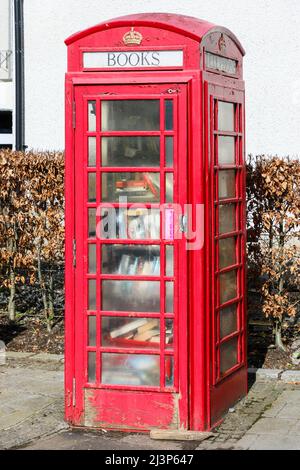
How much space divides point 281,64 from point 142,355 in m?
10.3

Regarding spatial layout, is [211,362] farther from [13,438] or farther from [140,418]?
[13,438]

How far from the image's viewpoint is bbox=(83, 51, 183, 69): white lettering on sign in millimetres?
6359

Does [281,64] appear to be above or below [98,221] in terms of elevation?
above

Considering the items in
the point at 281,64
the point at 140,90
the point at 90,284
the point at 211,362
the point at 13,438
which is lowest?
the point at 13,438

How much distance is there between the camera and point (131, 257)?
6.53 m

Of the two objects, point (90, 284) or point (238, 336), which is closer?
point (90, 284)

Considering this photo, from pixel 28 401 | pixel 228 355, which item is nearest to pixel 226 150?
pixel 228 355

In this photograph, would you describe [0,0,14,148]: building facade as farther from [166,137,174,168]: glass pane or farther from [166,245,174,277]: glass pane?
[166,245,174,277]: glass pane

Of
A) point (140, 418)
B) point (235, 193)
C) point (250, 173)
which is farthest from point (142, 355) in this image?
point (250, 173)

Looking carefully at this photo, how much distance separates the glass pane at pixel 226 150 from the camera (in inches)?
268

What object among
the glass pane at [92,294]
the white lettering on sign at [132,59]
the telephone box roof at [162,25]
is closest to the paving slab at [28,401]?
the glass pane at [92,294]

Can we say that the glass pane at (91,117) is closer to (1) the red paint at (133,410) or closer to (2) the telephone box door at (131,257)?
(2) the telephone box door at (131,257)

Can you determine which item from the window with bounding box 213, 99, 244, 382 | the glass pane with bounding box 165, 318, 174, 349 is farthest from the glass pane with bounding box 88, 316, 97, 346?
the window with bounding box 213, 99, 244, 382

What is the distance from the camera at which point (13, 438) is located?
645 centimetres
